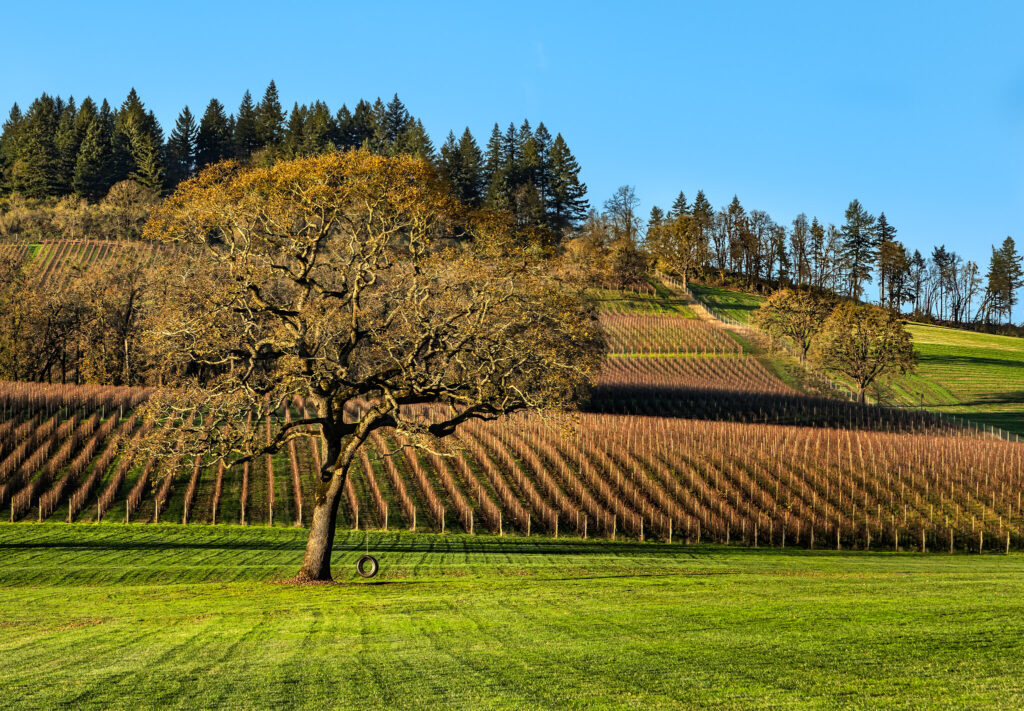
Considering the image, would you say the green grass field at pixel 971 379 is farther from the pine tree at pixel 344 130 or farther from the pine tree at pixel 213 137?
the pine tree at pixel 213 137

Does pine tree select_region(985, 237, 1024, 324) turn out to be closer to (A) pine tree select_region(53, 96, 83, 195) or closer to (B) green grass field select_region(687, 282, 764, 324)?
(B) green grass field select_region(687, 282, 764, 324)

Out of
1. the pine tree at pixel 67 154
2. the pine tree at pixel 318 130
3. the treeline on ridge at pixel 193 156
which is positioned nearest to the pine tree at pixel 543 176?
the treeline on ridge at pixel 193 156

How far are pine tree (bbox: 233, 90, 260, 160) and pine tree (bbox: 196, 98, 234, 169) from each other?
7.70 ft

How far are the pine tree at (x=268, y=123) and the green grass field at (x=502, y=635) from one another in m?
126

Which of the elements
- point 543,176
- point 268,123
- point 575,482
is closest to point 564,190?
point 543,176

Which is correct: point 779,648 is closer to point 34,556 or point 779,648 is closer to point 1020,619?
point 1020,619

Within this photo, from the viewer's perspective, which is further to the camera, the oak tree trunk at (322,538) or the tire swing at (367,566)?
the tire swing at (367,566)

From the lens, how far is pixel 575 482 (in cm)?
3859

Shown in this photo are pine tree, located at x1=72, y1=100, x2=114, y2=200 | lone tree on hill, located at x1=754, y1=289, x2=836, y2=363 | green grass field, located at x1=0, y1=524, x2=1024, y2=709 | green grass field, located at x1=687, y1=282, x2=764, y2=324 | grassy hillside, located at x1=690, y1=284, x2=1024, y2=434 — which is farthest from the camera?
pine tree, located at x1=72, y1=100, x2=114, y2=200

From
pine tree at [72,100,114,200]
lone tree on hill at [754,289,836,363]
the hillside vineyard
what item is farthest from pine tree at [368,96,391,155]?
the hillside vineyard

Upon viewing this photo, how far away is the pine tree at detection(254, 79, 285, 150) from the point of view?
5566 inches

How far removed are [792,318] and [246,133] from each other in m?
94.8

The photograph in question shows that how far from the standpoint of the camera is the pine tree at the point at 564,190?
144500 millimetres

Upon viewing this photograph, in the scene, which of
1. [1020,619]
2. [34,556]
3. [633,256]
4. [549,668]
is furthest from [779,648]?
[633,256]
